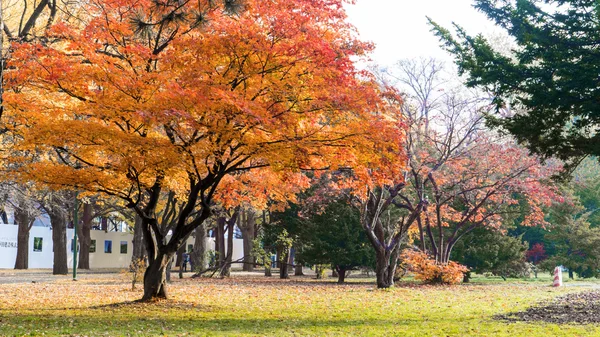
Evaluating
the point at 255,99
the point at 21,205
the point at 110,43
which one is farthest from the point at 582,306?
the point at 21,205

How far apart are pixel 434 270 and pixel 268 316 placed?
11917 mm

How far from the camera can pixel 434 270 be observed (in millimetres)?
22031

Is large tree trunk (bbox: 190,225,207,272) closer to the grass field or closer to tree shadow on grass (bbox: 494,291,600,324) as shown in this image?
the grass field

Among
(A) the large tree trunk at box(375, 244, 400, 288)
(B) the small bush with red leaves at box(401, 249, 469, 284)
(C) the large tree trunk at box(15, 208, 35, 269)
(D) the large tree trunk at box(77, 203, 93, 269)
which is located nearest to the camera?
(A) the large tree trunk at box(375, 244, 400, 288)

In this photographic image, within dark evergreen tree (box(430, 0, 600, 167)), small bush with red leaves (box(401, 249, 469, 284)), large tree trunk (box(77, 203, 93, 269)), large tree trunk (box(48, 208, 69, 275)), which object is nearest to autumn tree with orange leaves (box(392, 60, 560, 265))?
small bush with red leaves (box(401, 249, 469, 284))

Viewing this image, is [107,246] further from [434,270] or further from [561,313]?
[561,313]

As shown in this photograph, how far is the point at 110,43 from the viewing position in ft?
41.2

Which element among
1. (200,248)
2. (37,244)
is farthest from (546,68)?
(37,244)

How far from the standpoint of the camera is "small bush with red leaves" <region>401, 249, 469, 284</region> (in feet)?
72.1

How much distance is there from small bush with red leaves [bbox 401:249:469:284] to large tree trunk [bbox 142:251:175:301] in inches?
429

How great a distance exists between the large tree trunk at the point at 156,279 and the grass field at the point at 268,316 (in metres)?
0.56

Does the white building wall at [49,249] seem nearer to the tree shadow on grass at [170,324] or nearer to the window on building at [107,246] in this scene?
the window on building at [107,246]

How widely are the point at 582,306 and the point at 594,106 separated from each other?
4616 mm

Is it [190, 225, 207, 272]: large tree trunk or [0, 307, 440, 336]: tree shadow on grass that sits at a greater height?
[190, 225, 207, 272]: large tree trunk
